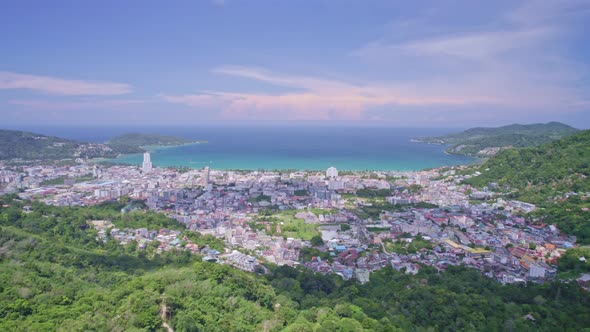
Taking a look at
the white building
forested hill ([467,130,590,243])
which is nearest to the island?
forested hill ([467,130,590,243])

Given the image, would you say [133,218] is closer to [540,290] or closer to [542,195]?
[540,290]

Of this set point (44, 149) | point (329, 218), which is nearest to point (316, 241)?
point (329, 218)

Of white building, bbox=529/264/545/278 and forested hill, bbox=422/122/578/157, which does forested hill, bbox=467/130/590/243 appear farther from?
forested hill, bbox=422/122/578/157

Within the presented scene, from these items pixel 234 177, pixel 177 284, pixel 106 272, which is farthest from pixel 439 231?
pixel 234 177

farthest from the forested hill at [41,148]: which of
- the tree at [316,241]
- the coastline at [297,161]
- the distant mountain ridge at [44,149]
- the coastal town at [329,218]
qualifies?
the tree at [316,241]

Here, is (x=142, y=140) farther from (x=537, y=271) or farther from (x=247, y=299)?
(x=537, y=271)

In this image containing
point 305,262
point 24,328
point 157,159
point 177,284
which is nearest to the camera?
point 24,328
